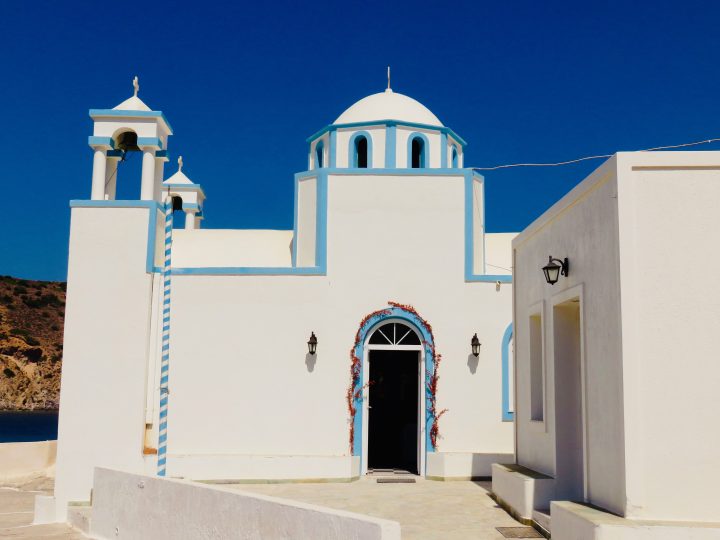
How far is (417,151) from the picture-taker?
17.3 m

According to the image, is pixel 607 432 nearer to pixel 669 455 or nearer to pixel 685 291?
pixel 669 455

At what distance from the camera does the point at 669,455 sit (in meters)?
7.37

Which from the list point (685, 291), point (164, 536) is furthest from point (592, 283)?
point (164, 536)

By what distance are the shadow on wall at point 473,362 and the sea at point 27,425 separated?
48965 millimetres

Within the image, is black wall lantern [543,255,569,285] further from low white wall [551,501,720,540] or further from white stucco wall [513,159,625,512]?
low white wall [551,501,720,540]

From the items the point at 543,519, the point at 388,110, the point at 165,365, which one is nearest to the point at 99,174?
the point at 165,365

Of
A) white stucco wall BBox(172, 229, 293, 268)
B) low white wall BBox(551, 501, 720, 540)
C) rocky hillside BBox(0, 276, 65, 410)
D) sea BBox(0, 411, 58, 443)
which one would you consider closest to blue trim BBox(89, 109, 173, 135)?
white stucco wall BBox(172, 229, 293, 268)

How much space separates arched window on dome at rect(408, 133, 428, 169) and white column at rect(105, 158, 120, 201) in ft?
19.5

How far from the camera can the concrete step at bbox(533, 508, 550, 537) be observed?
8925 millimetres

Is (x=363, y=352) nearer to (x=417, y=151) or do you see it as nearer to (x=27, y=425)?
(x=417, y=151)

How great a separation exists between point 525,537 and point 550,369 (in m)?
2.12

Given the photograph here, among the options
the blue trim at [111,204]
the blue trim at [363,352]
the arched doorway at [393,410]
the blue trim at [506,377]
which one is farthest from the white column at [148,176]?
the blue trim at [506,377]

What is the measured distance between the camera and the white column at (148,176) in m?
14.8

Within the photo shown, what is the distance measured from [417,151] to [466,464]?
22.7 feet
